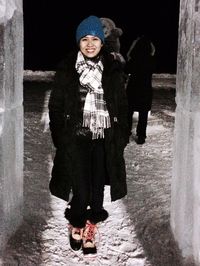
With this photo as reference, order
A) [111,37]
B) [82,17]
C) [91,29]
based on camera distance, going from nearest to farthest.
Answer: [91,29] → [111,37] → [82,17]

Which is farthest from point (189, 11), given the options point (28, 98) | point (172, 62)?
point (172, 62)

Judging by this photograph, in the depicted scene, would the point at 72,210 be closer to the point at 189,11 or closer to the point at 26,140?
the point at 189,11

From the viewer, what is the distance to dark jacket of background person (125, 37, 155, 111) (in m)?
7.45

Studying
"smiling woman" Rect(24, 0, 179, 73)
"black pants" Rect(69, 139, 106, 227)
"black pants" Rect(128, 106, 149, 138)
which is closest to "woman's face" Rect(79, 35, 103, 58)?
"black pants" Rect(69, 139, 106, 227)

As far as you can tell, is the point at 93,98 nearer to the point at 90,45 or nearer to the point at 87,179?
the point at 90,45

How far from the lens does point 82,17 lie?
78.2ft

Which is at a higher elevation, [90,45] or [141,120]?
[90,45]

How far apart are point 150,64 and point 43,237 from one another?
3.94 metres

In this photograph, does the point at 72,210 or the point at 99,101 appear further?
the point at 72,210

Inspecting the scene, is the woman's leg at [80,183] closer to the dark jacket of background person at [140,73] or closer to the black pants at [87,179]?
the black pants at [87,179]

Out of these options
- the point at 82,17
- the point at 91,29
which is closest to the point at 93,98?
the point at 91,29

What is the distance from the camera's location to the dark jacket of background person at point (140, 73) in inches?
293

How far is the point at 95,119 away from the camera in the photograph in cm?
384

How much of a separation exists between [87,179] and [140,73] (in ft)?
12.8
